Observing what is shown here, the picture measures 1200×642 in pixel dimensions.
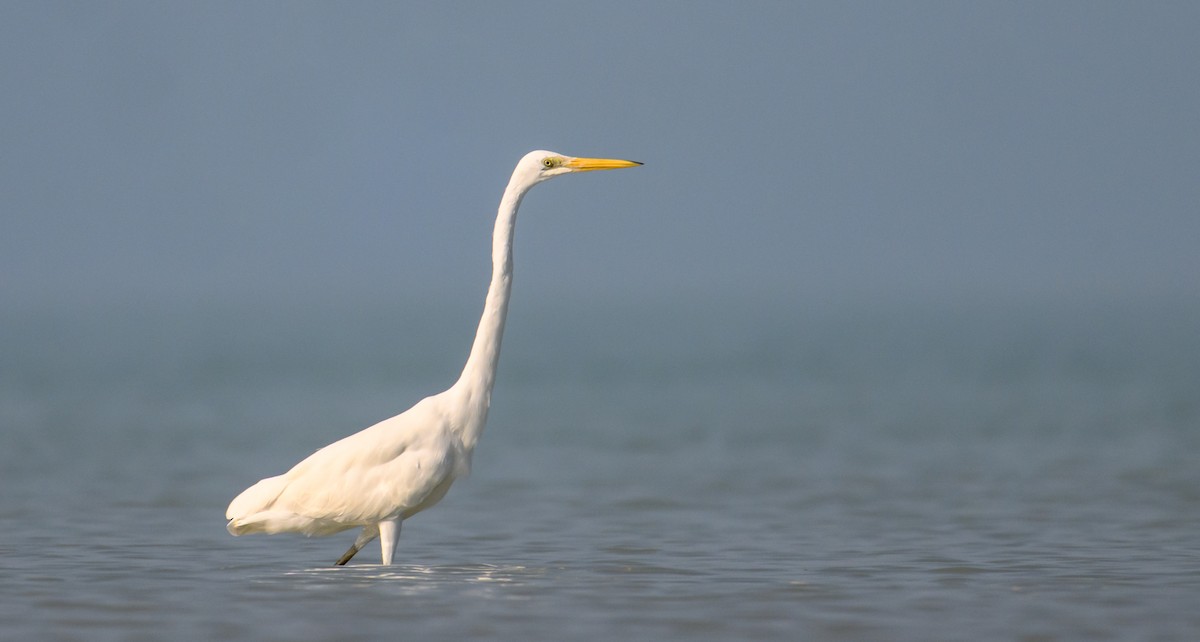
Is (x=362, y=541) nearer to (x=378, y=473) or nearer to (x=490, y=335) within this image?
(x=378, y=473)

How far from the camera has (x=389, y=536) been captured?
467 inches

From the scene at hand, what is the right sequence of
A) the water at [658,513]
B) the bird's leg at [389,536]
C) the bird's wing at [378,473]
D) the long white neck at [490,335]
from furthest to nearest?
1. the long white neck at [490,335]
2. the bird's leg at [389,536]
3. the bird's wing at [378,473]
4. the water at [658,513]

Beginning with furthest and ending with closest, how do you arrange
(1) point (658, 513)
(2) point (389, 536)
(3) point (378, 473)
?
(1) point (658, 513)
(2) point (389, 536)
(3) point (378, 473)

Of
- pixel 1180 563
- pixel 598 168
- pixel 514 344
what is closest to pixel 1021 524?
pixel 1180 563

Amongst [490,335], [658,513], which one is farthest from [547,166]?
[658,513]

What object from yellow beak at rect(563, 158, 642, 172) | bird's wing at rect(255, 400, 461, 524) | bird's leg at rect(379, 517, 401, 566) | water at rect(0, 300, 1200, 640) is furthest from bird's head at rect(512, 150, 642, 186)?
water at rect(0, 300, 1200, 640)

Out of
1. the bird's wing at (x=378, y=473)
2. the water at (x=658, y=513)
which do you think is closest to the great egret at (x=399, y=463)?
the bird's wing at (x=378, y=473)

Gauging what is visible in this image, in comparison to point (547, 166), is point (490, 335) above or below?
below

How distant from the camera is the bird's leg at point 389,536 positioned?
465 inches

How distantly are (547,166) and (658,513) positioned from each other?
184 inches

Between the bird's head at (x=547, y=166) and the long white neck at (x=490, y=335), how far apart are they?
0.08 metres

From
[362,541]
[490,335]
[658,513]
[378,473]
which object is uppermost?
[490,335]

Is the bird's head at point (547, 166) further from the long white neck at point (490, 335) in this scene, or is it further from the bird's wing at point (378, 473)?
the bird's wing at point (378, 473)

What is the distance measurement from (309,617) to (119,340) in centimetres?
5543
